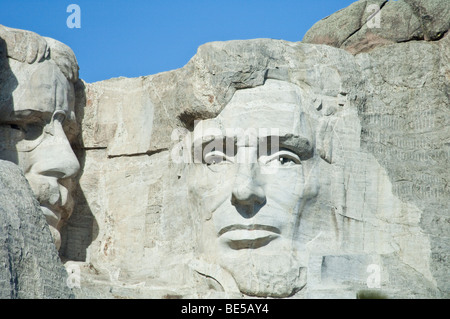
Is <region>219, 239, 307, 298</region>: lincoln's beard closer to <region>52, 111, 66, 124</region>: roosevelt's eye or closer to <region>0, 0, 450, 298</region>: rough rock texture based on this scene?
<region>0, 0, 450, 298</region>: rough rock texture

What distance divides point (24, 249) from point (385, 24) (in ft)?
12.9

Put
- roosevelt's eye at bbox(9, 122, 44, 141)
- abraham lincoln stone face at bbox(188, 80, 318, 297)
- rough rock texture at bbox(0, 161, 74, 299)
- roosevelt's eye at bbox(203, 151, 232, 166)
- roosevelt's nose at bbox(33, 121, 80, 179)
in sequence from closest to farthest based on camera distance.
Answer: rough rock texture at bbox(0, 161, 74, 299)
abraham lincoln stone face at bbox(188, 80, 318, 297)
roosevelt's eye at bbox(203, 151, 232, 166)
roosevelt's nose at bbox(33, 121, 80, 179)
roosevelt's eye at bbox(9, 122, 44, 141)

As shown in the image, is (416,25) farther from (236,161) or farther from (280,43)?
(236,161)

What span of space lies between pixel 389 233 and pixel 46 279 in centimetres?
292

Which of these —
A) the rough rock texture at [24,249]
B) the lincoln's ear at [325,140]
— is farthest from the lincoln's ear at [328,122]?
the rough rock texture at [24,249]

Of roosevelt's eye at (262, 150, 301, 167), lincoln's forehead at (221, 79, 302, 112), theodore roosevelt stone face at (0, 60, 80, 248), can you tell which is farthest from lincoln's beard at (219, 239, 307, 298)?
theodore roosevelt stone face at (0, 60, 80, 248)

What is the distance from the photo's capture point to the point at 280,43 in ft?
33.4

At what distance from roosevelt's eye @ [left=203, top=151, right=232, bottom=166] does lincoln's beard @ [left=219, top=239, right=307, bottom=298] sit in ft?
2.42

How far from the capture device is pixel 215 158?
32.9 ft

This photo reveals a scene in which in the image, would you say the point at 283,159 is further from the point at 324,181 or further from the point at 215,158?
the point at 215,158

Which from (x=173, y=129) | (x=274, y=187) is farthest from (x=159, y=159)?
(x=274, y=187)

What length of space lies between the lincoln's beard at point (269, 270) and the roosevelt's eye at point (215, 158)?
0.74 meters

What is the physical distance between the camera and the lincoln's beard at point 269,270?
9.52 metres

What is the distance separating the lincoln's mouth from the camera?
31.8 feet
